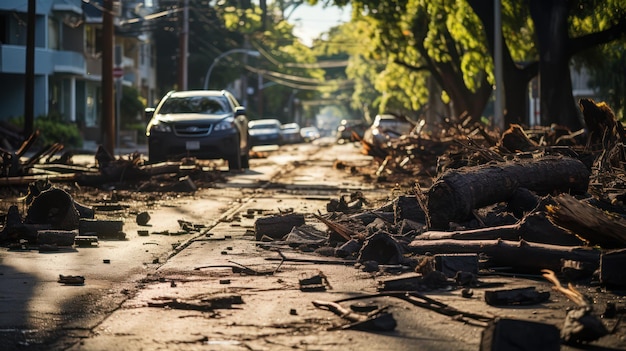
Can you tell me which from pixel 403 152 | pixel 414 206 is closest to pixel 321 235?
pixel 414 206

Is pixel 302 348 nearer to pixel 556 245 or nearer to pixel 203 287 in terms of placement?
pixel 203 287

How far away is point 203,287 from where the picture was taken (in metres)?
9.09

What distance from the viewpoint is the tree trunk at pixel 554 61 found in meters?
27.0

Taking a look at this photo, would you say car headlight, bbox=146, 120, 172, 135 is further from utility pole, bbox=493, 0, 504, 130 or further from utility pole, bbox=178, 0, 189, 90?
utility pole, bbox=178, 0, 189, 90

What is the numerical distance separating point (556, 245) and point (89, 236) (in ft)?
16.1

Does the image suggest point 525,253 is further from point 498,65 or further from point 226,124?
point 498,65

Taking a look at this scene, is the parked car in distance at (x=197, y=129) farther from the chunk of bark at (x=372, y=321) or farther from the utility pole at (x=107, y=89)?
the chunk of bark at (x=372, y=321)

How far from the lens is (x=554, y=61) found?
1076 inches

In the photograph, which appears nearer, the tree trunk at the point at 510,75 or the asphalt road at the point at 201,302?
the asphalt road at the point at 201,302

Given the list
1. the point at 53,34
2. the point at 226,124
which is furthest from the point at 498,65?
the point at 53,34

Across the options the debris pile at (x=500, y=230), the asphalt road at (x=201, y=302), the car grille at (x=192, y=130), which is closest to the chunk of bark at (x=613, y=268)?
the debris pile at (x=500, y=230)

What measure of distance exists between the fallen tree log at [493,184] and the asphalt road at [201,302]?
4.81ft

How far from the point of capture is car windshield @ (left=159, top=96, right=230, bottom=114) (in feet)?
92.2

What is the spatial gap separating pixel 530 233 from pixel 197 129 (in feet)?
56.4
